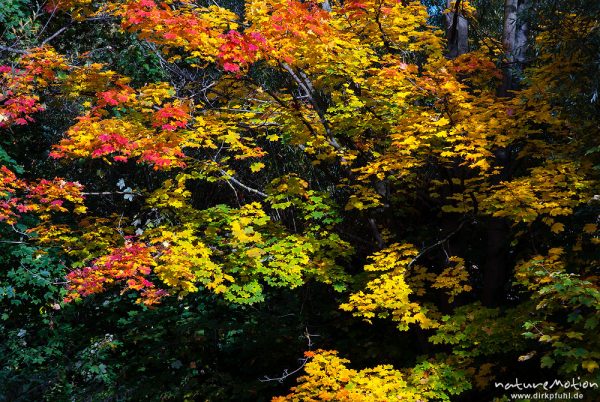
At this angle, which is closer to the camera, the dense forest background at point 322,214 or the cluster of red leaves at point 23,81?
the dense forest background at point 322,214

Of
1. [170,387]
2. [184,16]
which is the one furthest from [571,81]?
[170,387]

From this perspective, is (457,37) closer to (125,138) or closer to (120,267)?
(125,138)

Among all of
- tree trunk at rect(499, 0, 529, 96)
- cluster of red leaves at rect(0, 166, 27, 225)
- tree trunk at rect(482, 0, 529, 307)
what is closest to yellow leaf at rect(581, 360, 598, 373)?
tree trunk at rect(482, 0, 529, 307)

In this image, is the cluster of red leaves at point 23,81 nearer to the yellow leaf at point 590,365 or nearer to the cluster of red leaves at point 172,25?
the cluster of red leaves at point 172,25

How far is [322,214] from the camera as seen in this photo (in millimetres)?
7555

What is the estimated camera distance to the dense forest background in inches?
236

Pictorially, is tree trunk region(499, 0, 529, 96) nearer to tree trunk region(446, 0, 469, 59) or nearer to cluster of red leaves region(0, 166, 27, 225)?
tree trunk region(446, 0, 469, 59)

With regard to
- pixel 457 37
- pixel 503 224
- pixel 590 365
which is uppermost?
pixel 457 37

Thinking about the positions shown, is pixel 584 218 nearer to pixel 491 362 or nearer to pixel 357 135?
pixel 491 362

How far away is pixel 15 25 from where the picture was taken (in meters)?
9.22

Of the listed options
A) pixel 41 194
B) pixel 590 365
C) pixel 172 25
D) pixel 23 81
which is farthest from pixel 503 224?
pixel 23 81

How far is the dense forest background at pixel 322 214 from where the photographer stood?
600cm

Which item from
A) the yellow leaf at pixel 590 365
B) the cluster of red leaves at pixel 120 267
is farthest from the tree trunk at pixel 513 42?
the cluster of red leaves at pixel 120 267

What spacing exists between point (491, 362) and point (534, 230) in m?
1.98
